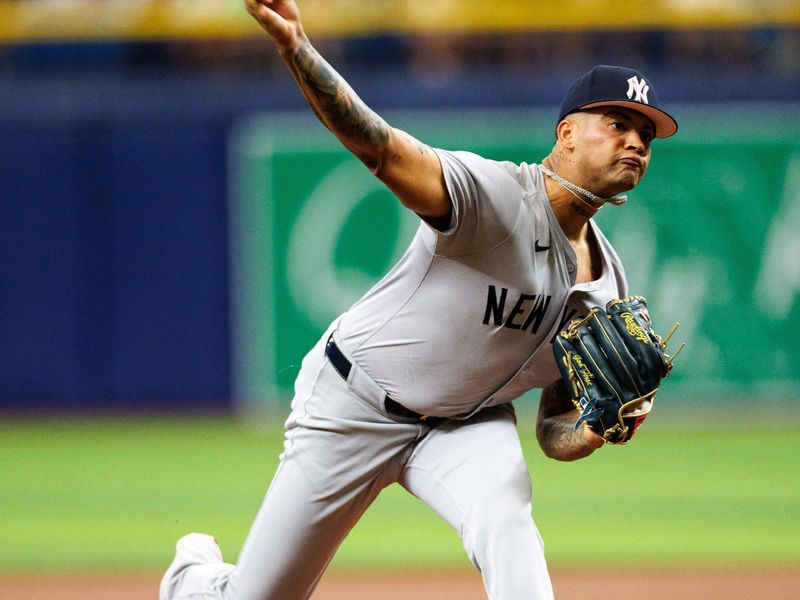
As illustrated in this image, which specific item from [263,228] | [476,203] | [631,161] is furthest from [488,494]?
[263,228]

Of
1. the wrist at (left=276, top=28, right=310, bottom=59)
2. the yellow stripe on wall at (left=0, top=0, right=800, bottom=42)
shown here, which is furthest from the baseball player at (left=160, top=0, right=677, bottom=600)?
the yellow stripe on wall at (left=0, top=0, right=800, bottom=42)

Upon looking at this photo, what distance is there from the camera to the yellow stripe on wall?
11.7 meters

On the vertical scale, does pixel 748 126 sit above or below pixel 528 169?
below

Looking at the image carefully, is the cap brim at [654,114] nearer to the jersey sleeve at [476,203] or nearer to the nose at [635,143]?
the nose at [635,143]

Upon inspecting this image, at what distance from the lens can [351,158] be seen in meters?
10.6

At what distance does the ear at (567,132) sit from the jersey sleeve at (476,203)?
10.4 inches

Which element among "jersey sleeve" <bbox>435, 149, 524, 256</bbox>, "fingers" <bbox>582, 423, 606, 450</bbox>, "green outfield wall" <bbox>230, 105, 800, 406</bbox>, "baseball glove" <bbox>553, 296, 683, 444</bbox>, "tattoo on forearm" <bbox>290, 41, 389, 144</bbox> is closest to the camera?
"tattoo on forearm" <bbox>290, 41, 389, 144</bbox>

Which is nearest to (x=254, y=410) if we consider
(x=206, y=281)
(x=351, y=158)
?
(x=206, y=281)

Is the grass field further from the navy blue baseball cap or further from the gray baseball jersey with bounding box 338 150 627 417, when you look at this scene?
the navy blue baseball cap

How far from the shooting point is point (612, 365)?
11.4ft

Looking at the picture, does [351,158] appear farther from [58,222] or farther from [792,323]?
[792,323]

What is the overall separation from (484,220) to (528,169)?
36cm

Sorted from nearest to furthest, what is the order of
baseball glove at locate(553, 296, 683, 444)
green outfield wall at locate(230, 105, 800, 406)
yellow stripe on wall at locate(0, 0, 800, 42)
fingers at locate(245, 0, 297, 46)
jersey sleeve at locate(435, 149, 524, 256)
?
fingers at locate(245, 0, 297, 46) < jersey sleeve at locate(435, 149, 524, 256) < baseball glove at locate(553, 296, 683, 444) < green outfield wall at locate(230, 105, 800, 406) < yellow stripe on wall at locate(0, 0, 800, 42)

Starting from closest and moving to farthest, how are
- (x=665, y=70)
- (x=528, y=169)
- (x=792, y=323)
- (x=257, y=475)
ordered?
(x=528, y=169), (x=257, y=475), (x=792, y=323), (x=665, y=70)
